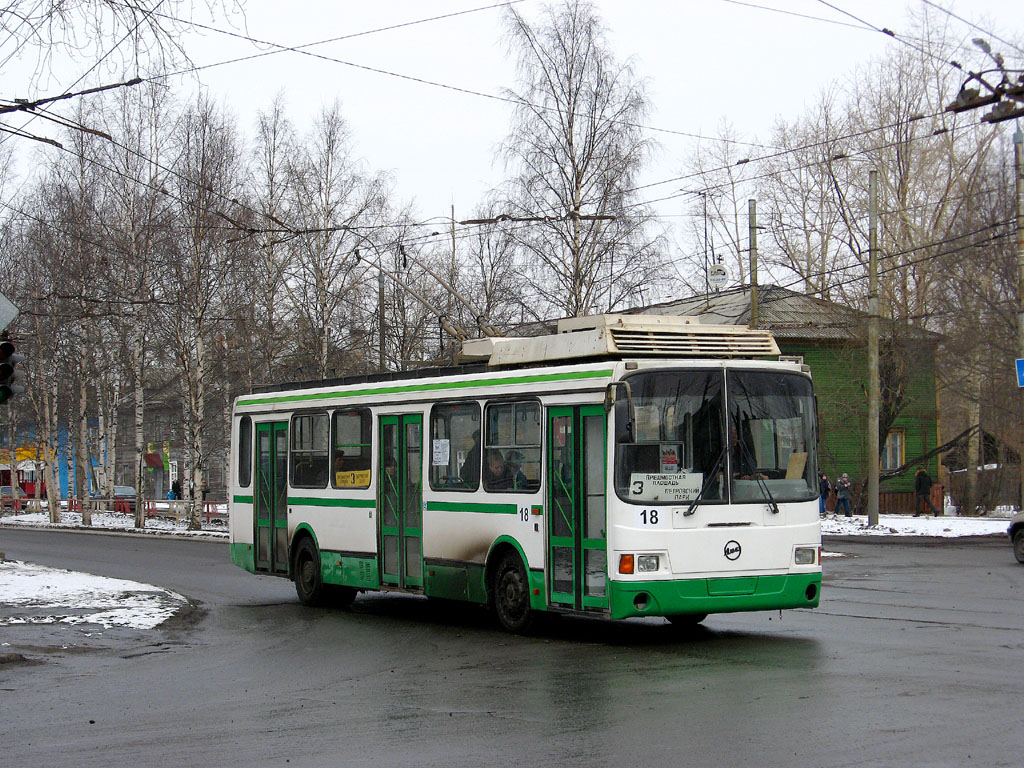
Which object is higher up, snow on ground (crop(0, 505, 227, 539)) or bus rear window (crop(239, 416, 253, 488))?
bus rear window (crop(239, 416, 253, 488))

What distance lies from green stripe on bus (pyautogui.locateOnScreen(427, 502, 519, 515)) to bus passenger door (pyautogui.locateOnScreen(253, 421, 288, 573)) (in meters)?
3.69

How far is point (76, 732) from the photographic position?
8789mm

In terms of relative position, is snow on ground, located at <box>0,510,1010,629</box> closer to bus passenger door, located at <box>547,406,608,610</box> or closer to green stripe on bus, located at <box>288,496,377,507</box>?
green stripe on bus, located at <box>288,496,377,507</box>

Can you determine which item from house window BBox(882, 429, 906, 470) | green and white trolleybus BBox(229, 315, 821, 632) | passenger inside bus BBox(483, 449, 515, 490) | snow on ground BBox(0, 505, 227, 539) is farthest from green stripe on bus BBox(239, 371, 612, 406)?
house window BBox(882, 429, 906, 470)

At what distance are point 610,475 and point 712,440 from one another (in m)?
1.05

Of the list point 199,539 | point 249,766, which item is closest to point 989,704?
point 249,766

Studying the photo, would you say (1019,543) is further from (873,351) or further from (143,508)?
(143,508)

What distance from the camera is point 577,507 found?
12.7m

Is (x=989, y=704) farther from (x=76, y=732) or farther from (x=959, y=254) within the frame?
(x=959, y=254)

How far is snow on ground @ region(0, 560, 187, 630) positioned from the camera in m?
15.8

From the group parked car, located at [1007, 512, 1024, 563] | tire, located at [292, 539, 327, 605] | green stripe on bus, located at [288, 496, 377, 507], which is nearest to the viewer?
green stripe on bus, located at [288, 496, 377, 507]

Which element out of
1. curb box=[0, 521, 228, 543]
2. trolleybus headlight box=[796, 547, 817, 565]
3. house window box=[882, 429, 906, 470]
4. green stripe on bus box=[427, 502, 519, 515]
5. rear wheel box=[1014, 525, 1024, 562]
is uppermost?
house window box=[882, 429, 906, 470]

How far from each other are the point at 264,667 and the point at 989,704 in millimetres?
6353

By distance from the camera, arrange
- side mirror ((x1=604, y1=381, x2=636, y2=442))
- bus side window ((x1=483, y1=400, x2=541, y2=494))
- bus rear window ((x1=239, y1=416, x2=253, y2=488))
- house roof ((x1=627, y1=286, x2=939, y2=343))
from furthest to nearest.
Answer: house roof ((x1=627, y1=286, x2=939, y2=343)) → bus rear window ((x1=239, y1=416, x2=253, y2=488)) → bus side window ((x1=483, y1=400, x2=541, y2=494)) → side mirror ((x1=604, y1=381, x2=636, y2=442))
